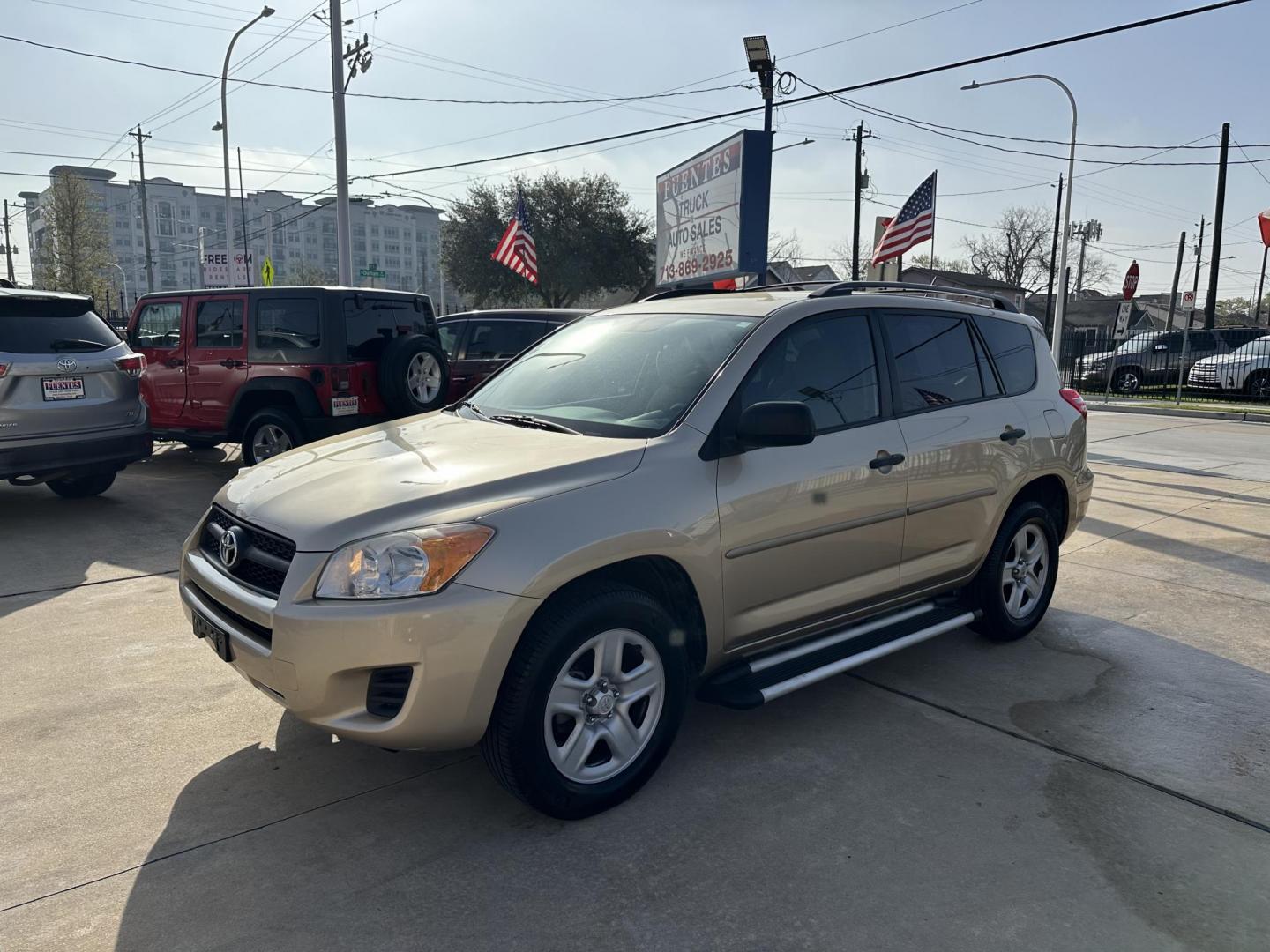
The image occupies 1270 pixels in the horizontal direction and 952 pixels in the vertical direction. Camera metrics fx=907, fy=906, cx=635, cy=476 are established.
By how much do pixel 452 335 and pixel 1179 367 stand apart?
61.5 ft

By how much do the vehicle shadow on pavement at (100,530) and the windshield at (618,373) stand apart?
10.9 feet

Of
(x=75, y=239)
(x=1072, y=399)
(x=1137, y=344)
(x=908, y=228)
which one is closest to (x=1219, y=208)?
(x=1137, y=344)

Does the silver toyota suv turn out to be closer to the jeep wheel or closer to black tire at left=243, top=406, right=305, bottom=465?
black tire at left=243, top=406, right=305, bottom=465

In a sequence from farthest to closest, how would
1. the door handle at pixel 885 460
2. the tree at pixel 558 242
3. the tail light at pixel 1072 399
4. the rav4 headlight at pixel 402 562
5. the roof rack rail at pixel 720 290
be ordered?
the tree at pixel 558 242 < the tail light at pixel 1072 399 < the roof rack rail at pixel 720 290 < the door handle at pixel 885 460 < the rav4 headlight at pixel 402 562

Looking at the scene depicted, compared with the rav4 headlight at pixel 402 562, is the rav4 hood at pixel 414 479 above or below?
above

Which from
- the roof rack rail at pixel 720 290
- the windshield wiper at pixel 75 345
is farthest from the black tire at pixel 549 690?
the windshield wiper at pixel 75 345

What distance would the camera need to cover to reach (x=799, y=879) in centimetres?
273

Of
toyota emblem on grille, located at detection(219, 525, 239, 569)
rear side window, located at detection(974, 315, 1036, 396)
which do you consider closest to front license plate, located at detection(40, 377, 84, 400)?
toyota emblem on grille, located at detection(219, 525, 239, 569)

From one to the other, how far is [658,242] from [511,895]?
11.3m

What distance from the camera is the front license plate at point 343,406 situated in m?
8.42

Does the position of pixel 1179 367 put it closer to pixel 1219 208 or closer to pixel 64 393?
pixel 1219 208

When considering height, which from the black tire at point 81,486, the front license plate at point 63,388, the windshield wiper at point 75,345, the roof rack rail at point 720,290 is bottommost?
the black tire at point 81,486

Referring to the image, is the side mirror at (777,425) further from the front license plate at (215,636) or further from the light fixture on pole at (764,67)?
the light fixture on pole at (764,67)

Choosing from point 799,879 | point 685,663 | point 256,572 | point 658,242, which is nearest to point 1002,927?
point 799,879
